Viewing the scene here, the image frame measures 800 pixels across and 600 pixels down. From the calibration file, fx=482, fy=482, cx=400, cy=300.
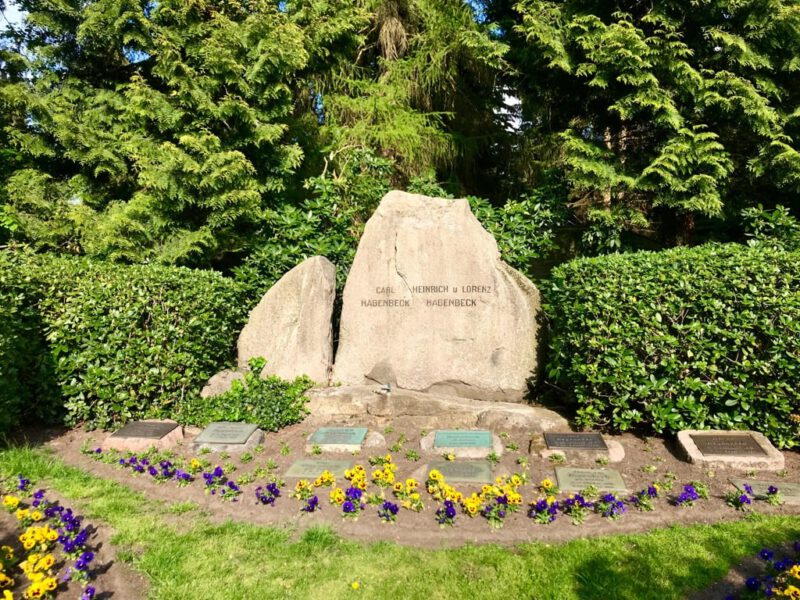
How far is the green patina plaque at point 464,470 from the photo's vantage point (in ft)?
13.7

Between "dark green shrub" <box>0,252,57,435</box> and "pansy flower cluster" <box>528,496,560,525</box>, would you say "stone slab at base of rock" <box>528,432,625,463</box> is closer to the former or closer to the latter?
"pansy flower cluster" <box>528,496,560,525</box>

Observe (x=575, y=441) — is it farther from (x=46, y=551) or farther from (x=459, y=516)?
(x=46, y=551)

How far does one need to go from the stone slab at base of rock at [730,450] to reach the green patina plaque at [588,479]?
84 cm

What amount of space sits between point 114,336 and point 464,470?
4.15 metres

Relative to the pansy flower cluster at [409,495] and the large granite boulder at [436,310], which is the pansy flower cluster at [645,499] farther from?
the large granite boulder at [436,310]

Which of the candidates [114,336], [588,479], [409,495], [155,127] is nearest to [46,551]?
[409,495]

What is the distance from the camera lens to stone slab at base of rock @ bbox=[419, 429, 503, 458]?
4699 millimetres

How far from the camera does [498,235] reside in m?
7.83

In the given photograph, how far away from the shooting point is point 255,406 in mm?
5707

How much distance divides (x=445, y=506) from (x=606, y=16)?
7.62 meters

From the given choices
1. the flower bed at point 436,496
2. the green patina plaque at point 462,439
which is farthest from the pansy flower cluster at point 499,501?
the green patina plaque at point 462,439

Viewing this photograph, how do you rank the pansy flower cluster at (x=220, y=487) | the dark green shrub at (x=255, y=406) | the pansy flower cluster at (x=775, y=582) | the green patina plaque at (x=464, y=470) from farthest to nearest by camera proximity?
the dark green shrub at (x=255, y=406)
the green patina plaque at (x=464, y=470)
the pansy flower cluster at (x=220, y=487)
the pansy flower cluster at (x=775, y=582)

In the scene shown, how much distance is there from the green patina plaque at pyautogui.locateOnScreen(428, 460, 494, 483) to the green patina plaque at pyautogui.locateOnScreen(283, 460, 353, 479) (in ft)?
2.71

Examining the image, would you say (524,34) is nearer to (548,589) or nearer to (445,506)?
(445,506)
